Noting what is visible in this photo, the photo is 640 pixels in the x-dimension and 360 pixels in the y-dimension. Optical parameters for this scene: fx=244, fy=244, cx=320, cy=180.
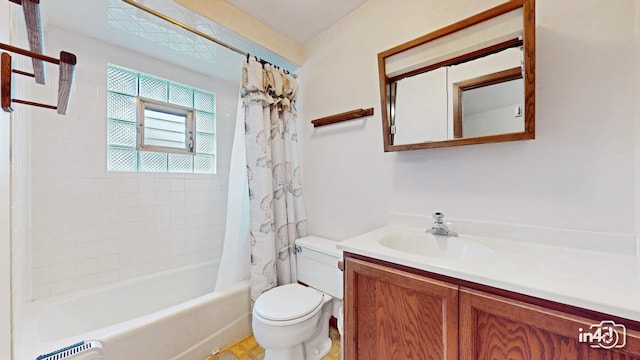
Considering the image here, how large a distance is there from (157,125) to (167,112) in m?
0.15

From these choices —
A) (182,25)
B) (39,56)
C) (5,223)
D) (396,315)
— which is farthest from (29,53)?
(396,315)

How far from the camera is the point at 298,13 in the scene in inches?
66.1

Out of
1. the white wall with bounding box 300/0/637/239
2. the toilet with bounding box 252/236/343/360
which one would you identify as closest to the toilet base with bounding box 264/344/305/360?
the toilet with bounding box 252/236/343/360

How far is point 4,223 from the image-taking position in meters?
0.86

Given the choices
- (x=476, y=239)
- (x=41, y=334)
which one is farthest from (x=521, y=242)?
(x=41, y=334)

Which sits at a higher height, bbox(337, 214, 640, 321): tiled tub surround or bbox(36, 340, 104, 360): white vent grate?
bbox(337, 214, 640, 321): tiled tub surround

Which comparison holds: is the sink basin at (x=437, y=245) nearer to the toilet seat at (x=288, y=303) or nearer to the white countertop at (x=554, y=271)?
the white countertop at (x=554, y=271)

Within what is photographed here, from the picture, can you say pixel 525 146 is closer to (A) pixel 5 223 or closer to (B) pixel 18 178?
(A) pixel 5 223

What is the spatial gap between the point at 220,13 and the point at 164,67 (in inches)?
36.6

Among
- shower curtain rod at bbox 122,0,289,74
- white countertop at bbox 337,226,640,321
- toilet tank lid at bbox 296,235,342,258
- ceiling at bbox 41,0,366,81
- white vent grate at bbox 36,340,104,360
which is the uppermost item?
ceiling at bbox 41,0,366,81

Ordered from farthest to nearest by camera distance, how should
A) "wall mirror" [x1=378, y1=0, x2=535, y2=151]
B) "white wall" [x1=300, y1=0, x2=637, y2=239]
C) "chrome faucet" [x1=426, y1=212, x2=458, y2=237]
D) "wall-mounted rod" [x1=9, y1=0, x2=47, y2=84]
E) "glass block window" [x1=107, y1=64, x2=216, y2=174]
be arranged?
"glass block window" [x1=107, y1=64, x2=216, y2=174] → "chrome faucet" [x1=426, y1=212, x2=458, y2=237] → "wall mirror" [x1=378, y1=0, x2=535, y2=151] → "white wall" [x1=300, y1=0, x2=637, y2=239] → "wall-mounted rod" [x1=9, y1=0, x2=47, y2=84]

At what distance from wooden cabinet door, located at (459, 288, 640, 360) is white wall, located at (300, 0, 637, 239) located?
1.86 ft

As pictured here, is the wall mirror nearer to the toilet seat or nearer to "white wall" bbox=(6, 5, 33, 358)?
the toilet seat

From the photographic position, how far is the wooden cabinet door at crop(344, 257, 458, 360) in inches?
31.0
